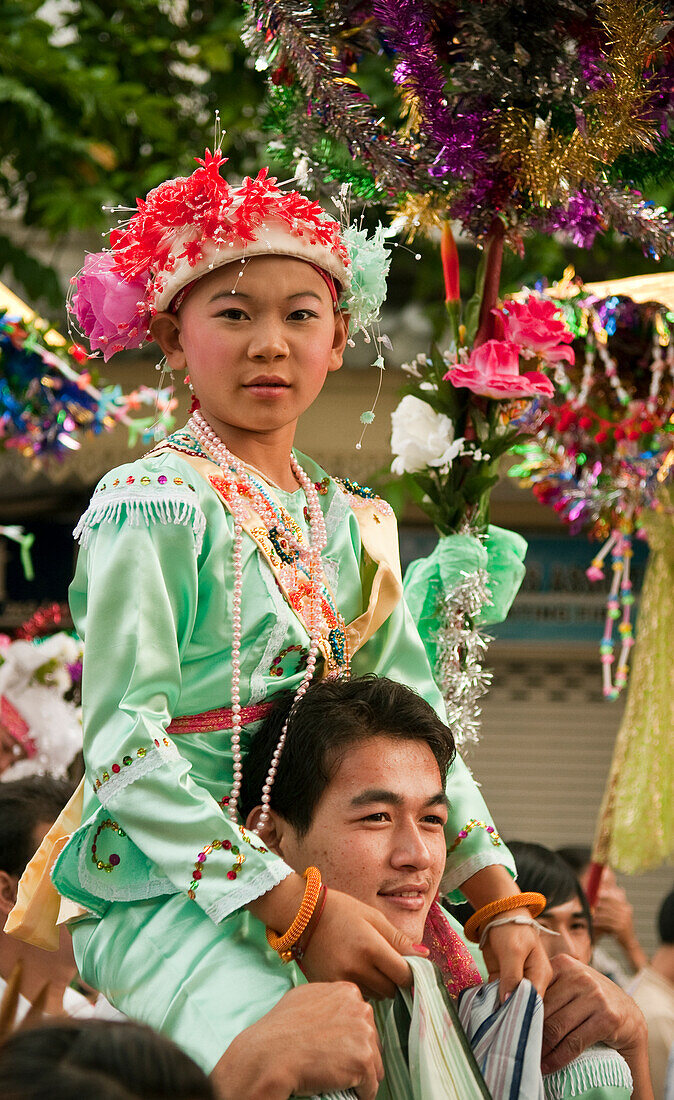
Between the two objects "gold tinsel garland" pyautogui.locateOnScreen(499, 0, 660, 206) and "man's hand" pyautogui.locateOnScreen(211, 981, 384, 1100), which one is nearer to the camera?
"man's hand" pyautogui.locateOnScreen(211, 981, 384, 1100)

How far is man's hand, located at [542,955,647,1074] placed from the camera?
7.76 feet

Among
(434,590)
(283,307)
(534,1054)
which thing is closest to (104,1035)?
(534,1054)

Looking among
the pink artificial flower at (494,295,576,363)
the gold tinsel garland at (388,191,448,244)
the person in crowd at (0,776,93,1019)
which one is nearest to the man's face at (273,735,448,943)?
the pink artificial flower at (494,295,576,363)

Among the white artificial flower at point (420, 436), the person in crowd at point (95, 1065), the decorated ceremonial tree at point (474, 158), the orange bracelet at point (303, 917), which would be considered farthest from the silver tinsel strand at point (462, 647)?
the person in crowd at point (95, 1065)

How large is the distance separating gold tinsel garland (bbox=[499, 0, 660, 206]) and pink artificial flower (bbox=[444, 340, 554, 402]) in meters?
0.38

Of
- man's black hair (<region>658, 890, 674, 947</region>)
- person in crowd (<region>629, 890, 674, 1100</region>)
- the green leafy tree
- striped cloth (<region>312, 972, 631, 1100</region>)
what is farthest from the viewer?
the green leafy tree

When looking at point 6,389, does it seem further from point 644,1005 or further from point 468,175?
point 644,1005

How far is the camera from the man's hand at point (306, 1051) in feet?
6.52

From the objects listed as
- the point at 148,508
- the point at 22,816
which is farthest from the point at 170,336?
the point at 22,816

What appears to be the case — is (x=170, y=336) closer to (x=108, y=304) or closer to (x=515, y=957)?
(x=108, y=304)

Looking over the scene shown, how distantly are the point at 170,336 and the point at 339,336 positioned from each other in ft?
1.10

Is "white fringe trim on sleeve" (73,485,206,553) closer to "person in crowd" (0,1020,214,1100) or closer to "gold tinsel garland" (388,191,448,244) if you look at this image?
"person in crowd" (0,1020,214,1100)

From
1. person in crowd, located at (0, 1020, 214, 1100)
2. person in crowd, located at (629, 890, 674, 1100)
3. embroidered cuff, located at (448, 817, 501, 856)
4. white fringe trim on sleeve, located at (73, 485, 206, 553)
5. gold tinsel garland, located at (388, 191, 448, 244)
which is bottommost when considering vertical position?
person in crowd, located at (629, 890, 674, 1100)

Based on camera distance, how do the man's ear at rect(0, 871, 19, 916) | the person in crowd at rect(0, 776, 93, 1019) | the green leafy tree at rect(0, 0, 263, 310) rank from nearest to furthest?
1. the person in crowd at rect(0, 776, 93, 1019)
2. the man's ear at rect(0, 871, 19, 916)
3. the green leafy tree at rect(0, 0, 263, 310)
